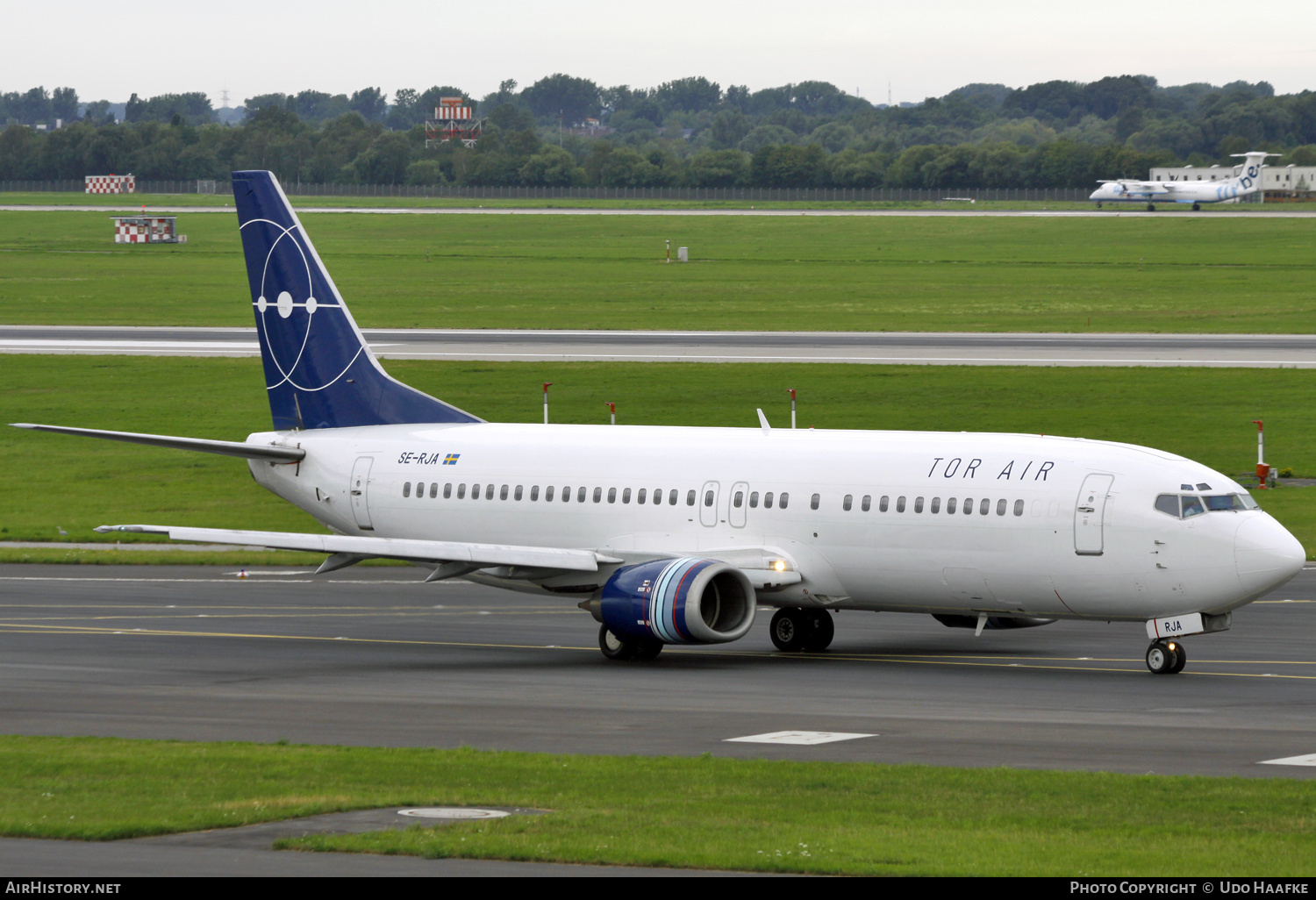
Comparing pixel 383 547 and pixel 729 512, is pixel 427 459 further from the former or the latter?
pixel 729 512

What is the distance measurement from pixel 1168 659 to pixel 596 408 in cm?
4044

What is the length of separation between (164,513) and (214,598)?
595 inches

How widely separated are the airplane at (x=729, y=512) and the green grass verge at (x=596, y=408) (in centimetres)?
1428

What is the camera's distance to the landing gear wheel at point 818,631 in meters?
36.5

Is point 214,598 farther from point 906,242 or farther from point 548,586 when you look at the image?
point 906,242

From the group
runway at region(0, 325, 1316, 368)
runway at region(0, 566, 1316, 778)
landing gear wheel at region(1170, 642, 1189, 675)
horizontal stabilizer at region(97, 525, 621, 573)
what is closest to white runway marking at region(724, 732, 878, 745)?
runway at region(0, 566, 1316, 778)

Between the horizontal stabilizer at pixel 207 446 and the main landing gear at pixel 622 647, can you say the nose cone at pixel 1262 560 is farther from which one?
the horizontal stabilizer at pixel 207 446

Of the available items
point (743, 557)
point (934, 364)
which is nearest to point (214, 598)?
point (743, 557)

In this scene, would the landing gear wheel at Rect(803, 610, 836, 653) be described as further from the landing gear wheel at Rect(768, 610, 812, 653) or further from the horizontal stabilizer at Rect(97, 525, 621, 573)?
the horizontal stabilizer at Rect(97, 525, 621, 573)

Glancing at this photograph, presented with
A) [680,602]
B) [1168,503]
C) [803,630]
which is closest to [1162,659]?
[1168,503]

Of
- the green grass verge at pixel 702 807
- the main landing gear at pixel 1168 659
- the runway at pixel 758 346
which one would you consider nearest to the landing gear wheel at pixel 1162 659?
the main landing gear at pixel 1168 659

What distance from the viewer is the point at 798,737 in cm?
2647

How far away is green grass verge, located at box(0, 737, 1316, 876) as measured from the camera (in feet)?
59.1

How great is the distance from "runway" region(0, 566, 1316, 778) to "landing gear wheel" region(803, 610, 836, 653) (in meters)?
0.37
